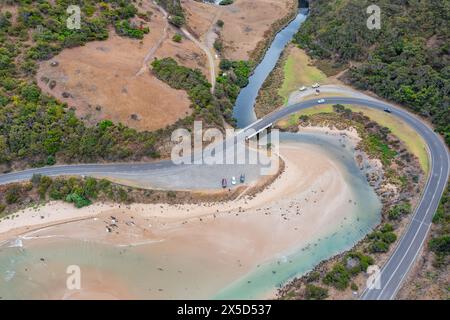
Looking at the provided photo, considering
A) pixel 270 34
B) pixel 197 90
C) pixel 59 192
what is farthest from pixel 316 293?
pixel 270 34

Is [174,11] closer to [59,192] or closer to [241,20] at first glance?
[241,20]

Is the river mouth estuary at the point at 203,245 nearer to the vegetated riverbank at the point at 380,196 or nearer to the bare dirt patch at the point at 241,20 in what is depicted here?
the vegetated riverbank at the point at 380,196

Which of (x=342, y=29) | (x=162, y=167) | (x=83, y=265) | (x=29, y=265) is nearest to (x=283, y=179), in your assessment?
(x=162, y=167)

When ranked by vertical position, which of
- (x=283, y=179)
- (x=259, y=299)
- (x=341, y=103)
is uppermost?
(x=341, y=103)

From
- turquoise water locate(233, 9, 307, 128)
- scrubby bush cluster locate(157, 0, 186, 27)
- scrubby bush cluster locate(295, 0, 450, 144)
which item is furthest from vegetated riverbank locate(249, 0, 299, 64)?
scrubby bush cluster locate(157, 0, 186, 27)

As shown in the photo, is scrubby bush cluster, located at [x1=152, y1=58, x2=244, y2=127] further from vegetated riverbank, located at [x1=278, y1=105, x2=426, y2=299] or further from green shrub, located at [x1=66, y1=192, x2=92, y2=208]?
green shrub, located at [x1=66, y1=192, x2=92, y2=208]
